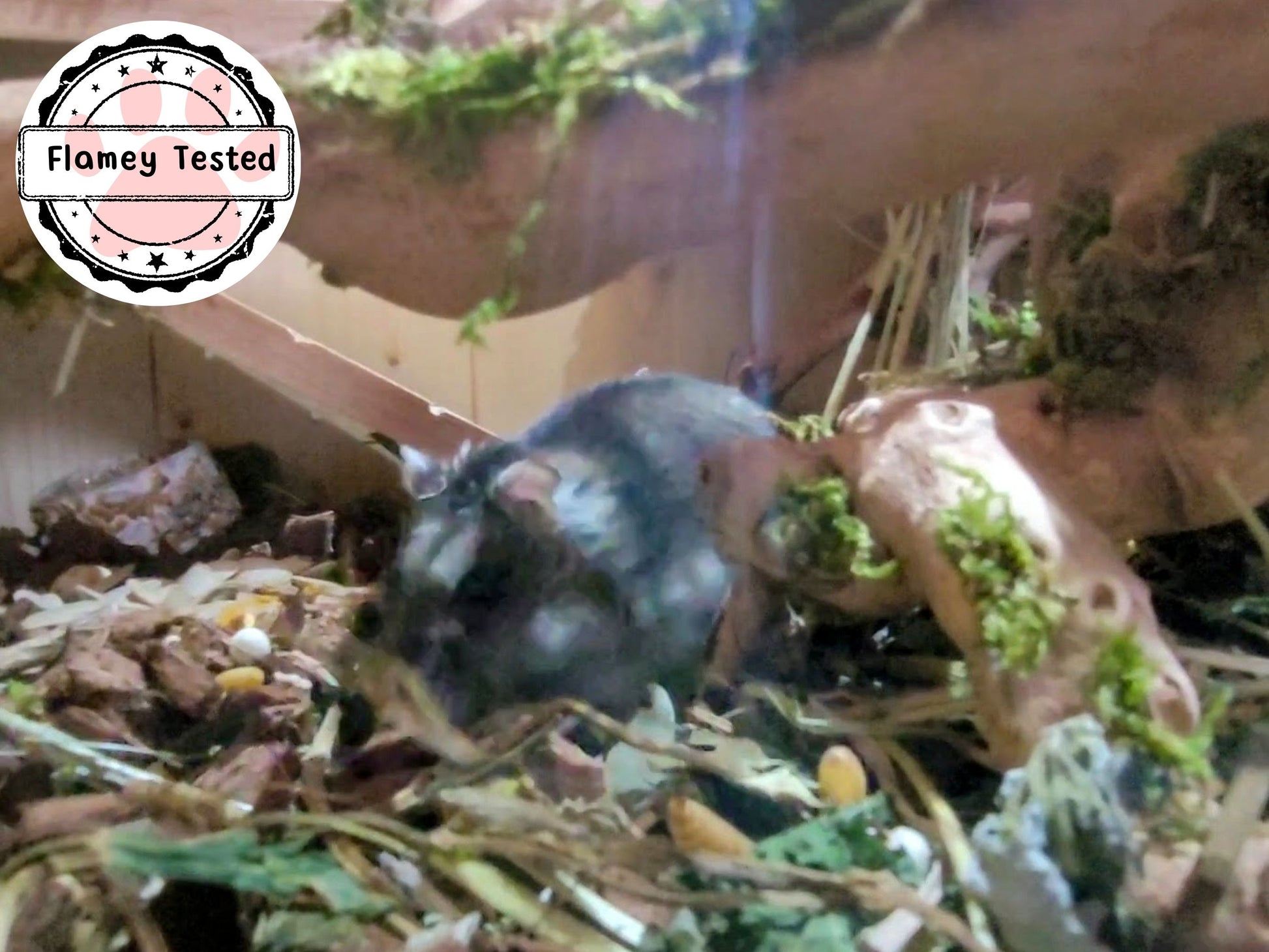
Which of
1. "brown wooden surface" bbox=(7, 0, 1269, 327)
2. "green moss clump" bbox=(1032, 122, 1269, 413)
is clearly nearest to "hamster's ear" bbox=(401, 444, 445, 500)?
"brown wooden surface" bbox=(7, 0, 1269, 327)

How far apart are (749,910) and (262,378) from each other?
1.09m

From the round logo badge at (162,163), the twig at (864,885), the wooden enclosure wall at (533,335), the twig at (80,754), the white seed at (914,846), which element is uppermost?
the round logo badge at (162,163)

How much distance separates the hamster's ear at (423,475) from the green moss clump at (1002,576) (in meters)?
0.49

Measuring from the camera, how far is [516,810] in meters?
0.70

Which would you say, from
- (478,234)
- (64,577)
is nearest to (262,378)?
(64,577)

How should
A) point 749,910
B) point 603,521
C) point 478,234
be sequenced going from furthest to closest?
point 603,521 < point 478,234 < point 749,910

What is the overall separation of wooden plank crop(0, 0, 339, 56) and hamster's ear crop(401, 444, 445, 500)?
0.41 m

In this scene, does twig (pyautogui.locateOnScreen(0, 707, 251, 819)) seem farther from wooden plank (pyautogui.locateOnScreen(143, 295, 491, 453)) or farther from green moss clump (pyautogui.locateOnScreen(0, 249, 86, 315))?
wooden plank (pyautogui.locateOnScreen(143, 295, 491, 453))

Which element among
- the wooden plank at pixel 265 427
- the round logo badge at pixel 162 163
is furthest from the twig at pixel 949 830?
the wooden plank at pixel 265 427

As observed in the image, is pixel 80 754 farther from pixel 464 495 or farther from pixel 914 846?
pixel 914 846

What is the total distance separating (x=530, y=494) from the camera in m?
0.91

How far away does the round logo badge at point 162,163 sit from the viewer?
0.68 m

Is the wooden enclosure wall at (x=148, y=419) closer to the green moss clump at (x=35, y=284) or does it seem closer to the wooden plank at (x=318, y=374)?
the wooden plank at (x=318, y=374)

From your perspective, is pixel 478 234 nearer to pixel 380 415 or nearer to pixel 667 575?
pixel 667 575
